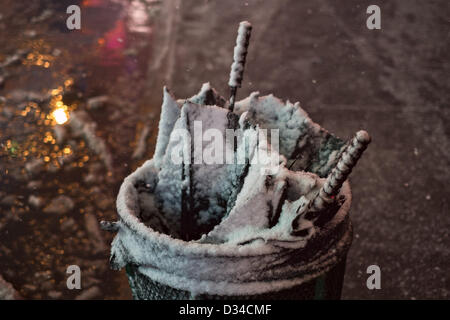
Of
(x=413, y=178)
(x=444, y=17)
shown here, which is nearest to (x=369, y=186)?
(x=413, y=178)

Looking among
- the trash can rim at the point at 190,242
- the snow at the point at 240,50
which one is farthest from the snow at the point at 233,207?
the snow at the point at 240,50

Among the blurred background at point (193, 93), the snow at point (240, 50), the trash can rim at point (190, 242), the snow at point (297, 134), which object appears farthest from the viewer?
the blurred background at point (193, 93)

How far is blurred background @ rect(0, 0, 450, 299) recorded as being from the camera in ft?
8.34

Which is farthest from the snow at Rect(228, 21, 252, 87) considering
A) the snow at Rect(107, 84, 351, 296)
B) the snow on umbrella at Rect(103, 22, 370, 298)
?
the snow at Rect(107, 84, 351, 296)

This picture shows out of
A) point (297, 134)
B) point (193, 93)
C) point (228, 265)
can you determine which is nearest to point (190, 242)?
point (228, 265)

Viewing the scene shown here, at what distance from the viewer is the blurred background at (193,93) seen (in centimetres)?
254

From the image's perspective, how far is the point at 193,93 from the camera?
3.85m

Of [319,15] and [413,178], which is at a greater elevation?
[319,15]

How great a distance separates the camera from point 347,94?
3.47 metres

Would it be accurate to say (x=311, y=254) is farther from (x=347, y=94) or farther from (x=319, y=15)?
(x=319, y=15)

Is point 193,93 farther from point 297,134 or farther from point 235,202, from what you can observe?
point 235,202

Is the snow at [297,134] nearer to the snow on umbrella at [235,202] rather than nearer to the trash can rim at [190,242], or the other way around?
the snow on umbrella at [235,202]

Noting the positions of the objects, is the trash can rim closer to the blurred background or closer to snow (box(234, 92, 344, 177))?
snow (box(234, 92, 344, 177))

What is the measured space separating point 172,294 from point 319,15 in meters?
3.52
